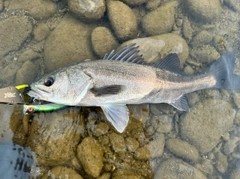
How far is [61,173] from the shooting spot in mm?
4457

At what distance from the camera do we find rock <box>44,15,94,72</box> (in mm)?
5582

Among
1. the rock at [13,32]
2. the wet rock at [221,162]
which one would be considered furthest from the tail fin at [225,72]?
the rock at [13,32]

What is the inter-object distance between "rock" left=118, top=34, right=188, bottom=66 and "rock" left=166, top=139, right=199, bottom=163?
6.79ft

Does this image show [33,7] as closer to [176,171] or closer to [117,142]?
[117,142]

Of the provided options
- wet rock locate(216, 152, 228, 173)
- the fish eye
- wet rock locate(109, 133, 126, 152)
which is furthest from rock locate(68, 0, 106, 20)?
wet rock locate(216, 152, 228, 173)

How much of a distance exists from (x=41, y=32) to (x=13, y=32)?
0.70 metres

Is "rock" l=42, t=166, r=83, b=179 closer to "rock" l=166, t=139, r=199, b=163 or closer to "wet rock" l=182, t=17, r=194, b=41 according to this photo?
"rock" l=166, t=139, r=199, b=163

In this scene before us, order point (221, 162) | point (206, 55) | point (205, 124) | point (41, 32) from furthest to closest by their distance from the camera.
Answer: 1. point (206, 55)
2. point (41, 32)
3. point (221, 162)
4. point (205, 124)

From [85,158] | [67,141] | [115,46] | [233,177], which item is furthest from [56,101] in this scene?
[233,177]

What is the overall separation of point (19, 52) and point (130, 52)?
309 cm

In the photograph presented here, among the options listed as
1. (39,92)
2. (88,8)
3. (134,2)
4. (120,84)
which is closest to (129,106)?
(120,84)

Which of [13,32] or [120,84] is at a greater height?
[13,32]

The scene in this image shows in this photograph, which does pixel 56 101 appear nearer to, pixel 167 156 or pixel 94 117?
pixel 94 117

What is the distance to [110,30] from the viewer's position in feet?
19.2
